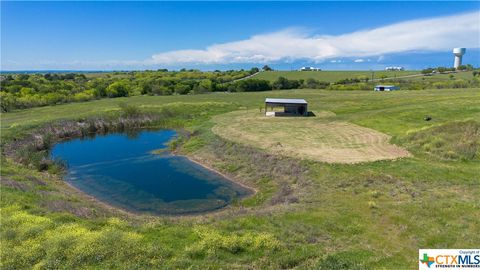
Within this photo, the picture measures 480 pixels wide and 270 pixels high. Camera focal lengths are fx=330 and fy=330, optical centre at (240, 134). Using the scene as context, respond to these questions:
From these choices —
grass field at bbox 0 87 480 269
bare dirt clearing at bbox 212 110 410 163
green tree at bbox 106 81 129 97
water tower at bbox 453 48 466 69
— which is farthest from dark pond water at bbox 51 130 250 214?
water tower at bbox 453 48 466 69

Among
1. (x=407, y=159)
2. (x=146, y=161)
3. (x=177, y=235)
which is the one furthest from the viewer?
(x=146, y=161)

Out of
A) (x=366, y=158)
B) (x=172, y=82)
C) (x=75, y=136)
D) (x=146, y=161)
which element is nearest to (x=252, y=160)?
(x=366, y=158)

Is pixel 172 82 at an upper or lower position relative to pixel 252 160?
upper

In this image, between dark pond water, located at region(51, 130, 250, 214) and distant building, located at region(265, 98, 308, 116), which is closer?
dark pond water, located at region(51, 130, 250, 214)

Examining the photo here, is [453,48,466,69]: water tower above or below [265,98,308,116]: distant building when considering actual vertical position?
above

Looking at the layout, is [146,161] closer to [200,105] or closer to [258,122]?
[258,122]

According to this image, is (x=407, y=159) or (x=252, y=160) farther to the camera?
(x=252, y=160)

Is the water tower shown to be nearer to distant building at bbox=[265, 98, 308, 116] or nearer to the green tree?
distant building at bbox=[265, 98, 308, 116]

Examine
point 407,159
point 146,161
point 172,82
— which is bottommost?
point 146,161
